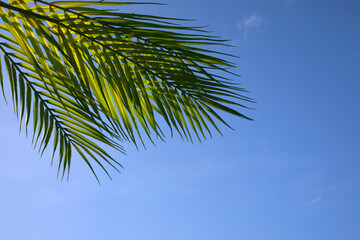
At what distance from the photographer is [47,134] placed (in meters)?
1.38

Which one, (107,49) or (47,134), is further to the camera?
(47,134)

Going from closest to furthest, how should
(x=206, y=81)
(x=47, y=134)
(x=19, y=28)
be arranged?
(x=19, y=28) → (x=206, y=81) → (x=47, y=134)

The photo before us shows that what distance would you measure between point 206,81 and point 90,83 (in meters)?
0.31

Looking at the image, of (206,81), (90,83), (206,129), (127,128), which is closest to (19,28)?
(90,83)

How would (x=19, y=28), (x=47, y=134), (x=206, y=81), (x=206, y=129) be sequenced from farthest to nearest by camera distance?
1. (x=47, y=134)
2. (x=206, y=129)
3. (x=206, y=81)
4. (x=19, y=28)

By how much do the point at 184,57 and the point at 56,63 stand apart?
31 cm

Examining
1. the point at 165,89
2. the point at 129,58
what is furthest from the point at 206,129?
the point at 129,58

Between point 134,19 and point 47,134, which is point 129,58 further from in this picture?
point 47,134

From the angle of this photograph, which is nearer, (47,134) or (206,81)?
(206,81)

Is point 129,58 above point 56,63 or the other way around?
above

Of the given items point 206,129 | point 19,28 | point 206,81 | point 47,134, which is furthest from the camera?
point 47,134

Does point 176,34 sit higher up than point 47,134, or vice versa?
point 176,34

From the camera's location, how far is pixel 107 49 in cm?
104

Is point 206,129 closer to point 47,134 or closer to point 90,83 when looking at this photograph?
point 90,83
